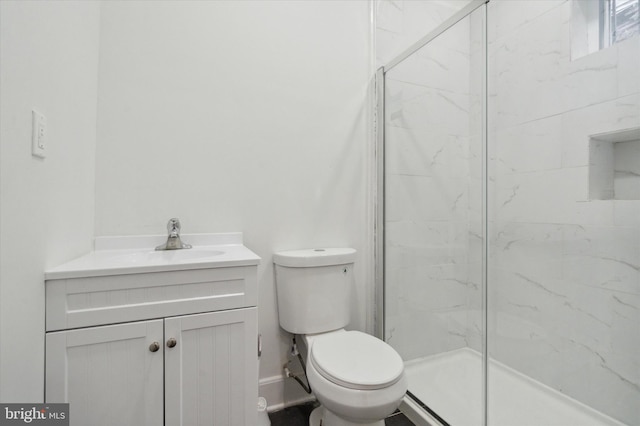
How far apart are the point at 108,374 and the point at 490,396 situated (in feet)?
5.08

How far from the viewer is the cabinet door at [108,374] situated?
848 millimetres

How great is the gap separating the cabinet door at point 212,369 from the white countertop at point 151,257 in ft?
0.57

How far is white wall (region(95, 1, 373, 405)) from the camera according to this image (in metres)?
1.27

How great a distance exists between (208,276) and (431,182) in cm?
121

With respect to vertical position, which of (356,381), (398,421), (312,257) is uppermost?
(312,257)

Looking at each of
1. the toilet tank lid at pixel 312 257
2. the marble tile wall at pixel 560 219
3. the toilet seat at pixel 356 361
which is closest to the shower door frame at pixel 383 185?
the marble tile wall at pixel 560 219

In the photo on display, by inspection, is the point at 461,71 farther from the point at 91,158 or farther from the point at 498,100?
the point at 91,158

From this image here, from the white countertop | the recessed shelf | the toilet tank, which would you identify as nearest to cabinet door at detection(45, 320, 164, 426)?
the white countertop

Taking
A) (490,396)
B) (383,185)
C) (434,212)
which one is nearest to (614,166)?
(434,212)

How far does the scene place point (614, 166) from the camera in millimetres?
1354

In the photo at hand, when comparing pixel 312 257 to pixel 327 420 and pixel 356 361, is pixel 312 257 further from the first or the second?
pixel 327 420

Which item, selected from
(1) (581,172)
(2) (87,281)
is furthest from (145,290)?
(1) (581,172)

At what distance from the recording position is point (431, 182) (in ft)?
5.30

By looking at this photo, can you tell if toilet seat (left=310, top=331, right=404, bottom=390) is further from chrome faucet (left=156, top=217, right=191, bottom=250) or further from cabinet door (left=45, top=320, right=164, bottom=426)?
chrome faucet (left=156, top=217, right=191, bottom=250)
